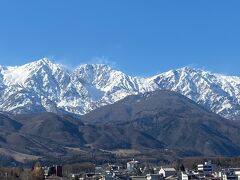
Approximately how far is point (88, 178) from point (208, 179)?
102 ft

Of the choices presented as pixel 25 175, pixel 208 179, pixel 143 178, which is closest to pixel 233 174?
pixel 208 179

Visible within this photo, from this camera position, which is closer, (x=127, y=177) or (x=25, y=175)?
(x=25, y=175)

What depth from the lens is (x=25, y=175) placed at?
178m

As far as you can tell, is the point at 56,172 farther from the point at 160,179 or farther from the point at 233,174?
the point at 233,174

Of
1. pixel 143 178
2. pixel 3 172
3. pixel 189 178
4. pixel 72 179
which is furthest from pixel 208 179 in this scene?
pixel 3 172

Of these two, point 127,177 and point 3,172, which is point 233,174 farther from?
point 3,172

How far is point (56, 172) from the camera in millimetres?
197000

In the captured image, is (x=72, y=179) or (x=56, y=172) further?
(x=56, y=172)

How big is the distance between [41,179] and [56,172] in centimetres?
2096

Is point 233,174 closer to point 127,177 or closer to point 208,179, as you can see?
point 208,179

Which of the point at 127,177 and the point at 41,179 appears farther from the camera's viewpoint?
the point at 127,177

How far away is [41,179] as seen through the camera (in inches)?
6934

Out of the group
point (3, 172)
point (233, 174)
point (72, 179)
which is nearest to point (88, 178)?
point (72, 179)

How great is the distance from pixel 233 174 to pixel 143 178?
2247 centimetres
